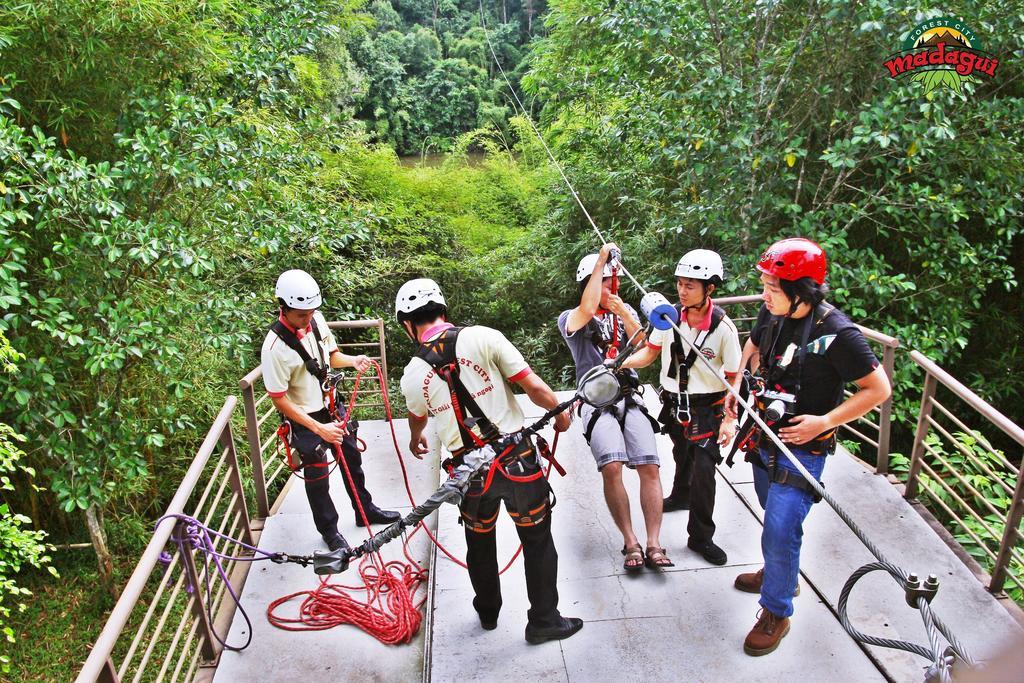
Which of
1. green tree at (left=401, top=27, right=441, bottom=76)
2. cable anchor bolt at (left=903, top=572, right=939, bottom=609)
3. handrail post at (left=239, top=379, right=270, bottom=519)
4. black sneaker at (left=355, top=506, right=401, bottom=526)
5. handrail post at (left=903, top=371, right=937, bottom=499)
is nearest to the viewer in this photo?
cable anchor bolt at (left=903, top=572, right=939, bottom=609)

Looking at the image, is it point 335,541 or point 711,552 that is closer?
point 711,552

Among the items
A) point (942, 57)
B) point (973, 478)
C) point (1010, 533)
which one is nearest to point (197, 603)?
point (1010, 533)

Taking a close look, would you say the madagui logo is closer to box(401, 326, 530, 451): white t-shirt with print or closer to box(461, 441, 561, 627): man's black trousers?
box(401, 326, 530, 451): white t-shirt with print

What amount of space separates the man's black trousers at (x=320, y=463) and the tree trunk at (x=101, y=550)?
7.37ft

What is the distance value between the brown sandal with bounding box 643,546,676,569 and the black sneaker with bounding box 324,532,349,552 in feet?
5.53

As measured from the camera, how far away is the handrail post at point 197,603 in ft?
8.93

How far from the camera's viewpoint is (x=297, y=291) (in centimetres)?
348

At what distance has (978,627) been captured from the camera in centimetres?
303

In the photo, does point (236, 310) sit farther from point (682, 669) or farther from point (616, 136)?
point (616, 136)

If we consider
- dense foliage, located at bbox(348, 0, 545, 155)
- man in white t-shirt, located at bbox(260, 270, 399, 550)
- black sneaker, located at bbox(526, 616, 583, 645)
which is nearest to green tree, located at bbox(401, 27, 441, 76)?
dense foliage, located at bbox(348, 0, 545, 155)

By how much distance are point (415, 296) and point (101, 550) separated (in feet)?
13.1

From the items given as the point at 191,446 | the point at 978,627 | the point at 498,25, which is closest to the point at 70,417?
the point at 191,446

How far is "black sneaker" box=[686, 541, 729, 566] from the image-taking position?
3.53 meters

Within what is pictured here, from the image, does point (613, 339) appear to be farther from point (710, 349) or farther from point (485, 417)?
point (485, 417)
